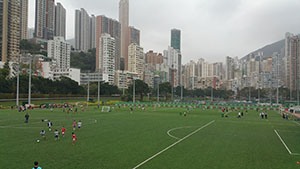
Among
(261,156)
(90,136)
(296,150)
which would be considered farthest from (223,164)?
(90,136)

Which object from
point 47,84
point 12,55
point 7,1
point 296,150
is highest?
point 7,1

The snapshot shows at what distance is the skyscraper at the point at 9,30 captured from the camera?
150000 millimetres

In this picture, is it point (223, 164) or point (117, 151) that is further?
point (117, 151)

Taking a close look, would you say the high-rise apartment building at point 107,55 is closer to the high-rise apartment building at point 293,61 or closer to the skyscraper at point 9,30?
the skyscraper at point 9,30

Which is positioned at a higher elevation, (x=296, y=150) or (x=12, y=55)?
(x=12, y=55)

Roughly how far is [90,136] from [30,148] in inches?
274

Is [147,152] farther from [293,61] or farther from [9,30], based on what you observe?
[293,61]

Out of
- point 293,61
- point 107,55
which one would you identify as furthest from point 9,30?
point 293,61

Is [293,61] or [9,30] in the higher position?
[9,30]

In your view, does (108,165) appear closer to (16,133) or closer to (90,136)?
(90,136)

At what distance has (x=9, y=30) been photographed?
505 feet

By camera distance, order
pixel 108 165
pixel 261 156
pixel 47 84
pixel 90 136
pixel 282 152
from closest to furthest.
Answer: pixel 108 165 → pixel 261 156 → pixel 282 152 → pixel 90 136 → pixel 47 84

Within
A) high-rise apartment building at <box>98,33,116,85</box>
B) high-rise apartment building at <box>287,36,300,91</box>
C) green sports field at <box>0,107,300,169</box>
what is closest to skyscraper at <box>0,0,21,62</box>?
high-rise apartment building at <box>98,33,116,85</box>

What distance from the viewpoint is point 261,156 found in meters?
19.2
